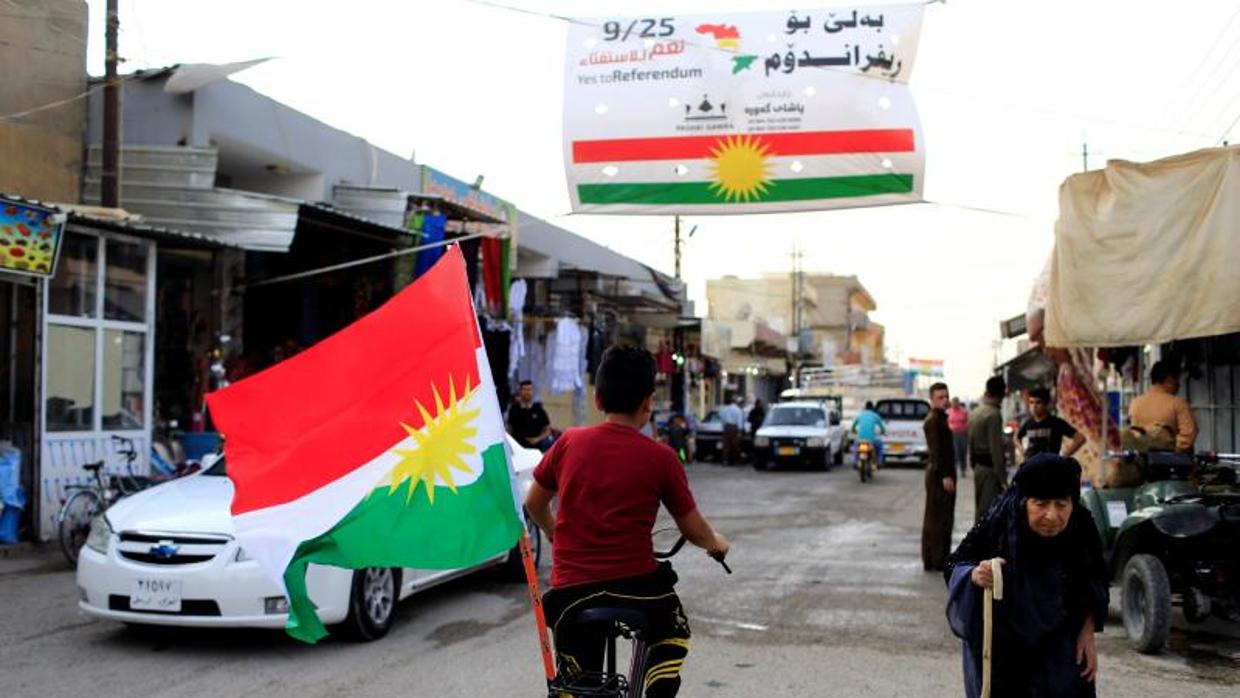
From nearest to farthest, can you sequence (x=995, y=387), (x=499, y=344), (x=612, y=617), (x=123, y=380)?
1. (x=612, y=617)
2. (x=995, y=387)
3. (x=123, y=380)
4. (x=499, y=344)

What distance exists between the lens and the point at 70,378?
1254cm

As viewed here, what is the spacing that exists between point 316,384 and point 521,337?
15.1 m

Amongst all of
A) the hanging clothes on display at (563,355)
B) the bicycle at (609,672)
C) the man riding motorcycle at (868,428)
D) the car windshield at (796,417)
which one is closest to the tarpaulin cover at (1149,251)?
the bicycle at (609,672)

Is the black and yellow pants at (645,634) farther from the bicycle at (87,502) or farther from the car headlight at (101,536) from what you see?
the bicycle at (87,502)

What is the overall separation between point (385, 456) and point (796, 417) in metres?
25.3

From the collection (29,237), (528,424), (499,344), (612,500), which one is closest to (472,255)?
(499,344)

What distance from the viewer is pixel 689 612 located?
28.8 feet

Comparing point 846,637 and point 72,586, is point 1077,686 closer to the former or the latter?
point 846,637

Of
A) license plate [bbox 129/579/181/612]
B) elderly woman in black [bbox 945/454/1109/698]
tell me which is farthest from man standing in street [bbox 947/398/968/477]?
elderly woman in black [bbox 945/454/1109/698]

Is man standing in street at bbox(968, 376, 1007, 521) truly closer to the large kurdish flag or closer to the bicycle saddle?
the large kurdish flag

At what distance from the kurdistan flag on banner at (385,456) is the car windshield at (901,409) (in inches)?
1098

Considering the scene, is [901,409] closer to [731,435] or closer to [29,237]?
[731,435]

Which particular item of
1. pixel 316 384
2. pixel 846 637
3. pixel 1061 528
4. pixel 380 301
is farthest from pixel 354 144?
pixel 1061 528

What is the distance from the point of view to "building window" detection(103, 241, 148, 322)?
13.0 metres
